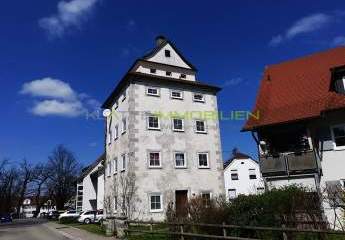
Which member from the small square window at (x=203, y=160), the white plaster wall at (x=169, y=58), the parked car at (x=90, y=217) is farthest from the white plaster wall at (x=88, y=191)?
the small square window at (x=203, y=160)

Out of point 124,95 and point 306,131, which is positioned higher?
point 124,95

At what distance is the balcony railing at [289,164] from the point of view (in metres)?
21.5

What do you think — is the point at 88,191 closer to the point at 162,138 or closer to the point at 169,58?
the point at 162,138

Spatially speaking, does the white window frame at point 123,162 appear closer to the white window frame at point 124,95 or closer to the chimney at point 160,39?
the white window frame at point 124,95

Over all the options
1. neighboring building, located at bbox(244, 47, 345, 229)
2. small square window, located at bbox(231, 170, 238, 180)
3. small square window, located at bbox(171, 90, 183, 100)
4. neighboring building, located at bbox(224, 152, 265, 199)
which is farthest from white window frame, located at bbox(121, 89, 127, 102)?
small square window, located at bbox(231, 170, 238, 180)

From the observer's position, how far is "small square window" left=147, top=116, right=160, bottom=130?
31.6 metres

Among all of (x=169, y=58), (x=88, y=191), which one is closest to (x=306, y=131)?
(x=169, y=58)

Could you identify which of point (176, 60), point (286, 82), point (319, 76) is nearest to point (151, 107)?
point (176, 60)

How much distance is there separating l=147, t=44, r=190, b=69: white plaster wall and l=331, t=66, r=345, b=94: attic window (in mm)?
17258

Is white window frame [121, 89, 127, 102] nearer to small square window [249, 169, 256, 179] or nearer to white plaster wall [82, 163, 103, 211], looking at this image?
white plaster wall [82, 163, 103, 211]

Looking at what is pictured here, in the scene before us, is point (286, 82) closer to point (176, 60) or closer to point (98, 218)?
point (176, 60)

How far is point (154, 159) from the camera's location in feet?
101

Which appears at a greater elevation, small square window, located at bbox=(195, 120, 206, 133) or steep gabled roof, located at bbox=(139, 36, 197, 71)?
steep gabled roof, located at bbox=(139, 36, 197, 71)

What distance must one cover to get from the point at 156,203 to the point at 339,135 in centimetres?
1526
